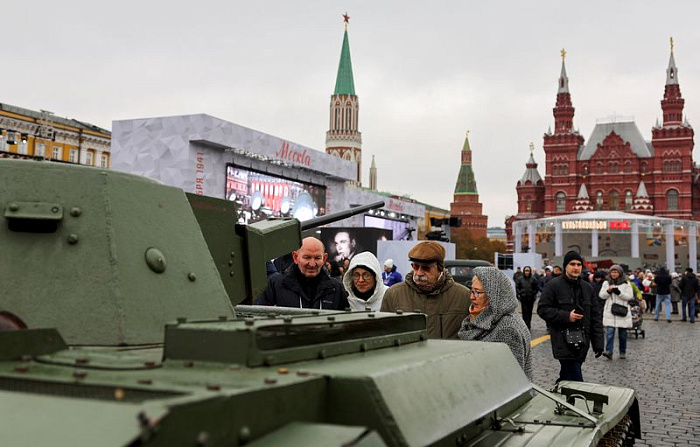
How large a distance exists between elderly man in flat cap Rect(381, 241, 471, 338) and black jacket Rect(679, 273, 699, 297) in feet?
57.6

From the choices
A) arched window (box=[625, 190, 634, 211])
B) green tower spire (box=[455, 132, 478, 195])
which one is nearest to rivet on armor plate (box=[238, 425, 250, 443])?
arched window (box=[625, 190, 634, 211])

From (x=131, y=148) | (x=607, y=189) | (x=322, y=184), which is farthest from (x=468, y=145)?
(x=131, y=148)

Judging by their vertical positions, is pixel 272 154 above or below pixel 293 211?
above

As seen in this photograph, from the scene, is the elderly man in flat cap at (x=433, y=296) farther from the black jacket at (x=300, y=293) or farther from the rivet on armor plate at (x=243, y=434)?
the rivet on armor plate at (x=243, y=434)

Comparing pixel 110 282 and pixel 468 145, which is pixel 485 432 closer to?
pixel 110 282

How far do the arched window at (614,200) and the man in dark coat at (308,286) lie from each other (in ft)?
258

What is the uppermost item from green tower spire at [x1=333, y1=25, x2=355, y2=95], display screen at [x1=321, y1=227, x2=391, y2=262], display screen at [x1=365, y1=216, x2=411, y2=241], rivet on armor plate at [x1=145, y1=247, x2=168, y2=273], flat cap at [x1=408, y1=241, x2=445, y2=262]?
green tower spire at [x1=333, y1=25, x2=355, y2=95]

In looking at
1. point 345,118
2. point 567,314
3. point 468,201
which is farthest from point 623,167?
point 567,314

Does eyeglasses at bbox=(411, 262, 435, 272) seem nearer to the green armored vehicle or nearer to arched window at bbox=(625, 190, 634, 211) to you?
the green armored vehicle

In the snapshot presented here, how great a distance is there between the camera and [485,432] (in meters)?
2.88

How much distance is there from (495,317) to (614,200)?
263ft

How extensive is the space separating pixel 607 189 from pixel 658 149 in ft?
22.2

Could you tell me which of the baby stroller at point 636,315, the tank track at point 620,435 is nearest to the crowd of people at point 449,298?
the tank track at point 620,435

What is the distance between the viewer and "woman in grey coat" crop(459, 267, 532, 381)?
4.61 m
